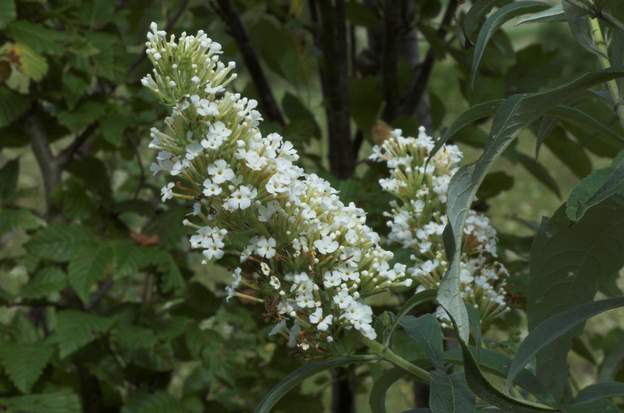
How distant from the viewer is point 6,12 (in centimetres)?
162

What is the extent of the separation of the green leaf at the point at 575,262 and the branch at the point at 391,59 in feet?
3.20

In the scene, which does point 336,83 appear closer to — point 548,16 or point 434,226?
point 434,226

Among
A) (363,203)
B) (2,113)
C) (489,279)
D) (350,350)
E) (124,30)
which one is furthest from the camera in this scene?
(124,30)

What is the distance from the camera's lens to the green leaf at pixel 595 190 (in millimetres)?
787

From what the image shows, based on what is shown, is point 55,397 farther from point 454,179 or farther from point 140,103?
point 454,179

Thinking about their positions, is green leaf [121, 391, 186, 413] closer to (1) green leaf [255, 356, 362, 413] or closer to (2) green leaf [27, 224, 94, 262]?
(2) green leaf [27, 224, 94, 262]

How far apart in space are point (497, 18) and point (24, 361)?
109cm

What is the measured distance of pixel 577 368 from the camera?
3.68 metres

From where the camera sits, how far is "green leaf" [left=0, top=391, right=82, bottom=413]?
1.57m

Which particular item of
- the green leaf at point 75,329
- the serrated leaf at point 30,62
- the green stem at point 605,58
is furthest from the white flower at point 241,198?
the serrated leaf at point 30,62

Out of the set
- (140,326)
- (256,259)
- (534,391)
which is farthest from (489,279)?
(140,326)

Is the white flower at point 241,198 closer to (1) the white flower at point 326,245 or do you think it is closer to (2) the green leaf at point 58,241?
(1) the white flower at point 326,245

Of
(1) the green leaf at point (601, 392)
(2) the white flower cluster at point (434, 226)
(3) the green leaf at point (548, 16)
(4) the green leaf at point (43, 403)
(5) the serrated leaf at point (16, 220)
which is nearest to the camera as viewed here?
(1) the green leaf at point (601, 392)

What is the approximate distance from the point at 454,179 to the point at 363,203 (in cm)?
79
